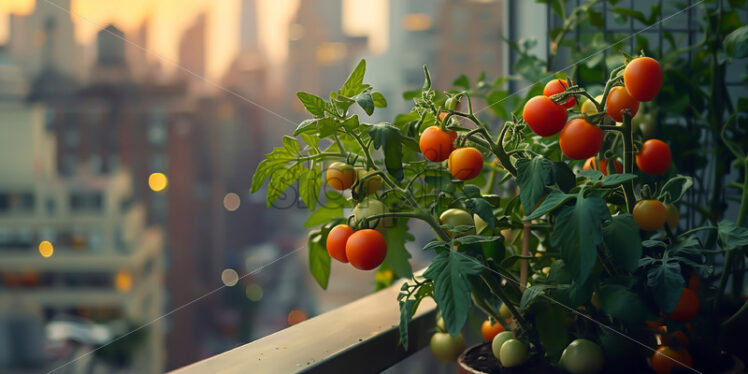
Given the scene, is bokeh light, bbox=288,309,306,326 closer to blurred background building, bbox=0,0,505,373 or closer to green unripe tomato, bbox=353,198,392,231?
blurred background building, bbox=0,0,505,373

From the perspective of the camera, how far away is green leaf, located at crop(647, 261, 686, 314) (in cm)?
37

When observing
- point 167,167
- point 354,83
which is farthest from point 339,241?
point 167,167

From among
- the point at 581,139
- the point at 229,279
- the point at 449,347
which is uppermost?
the point at 581,139

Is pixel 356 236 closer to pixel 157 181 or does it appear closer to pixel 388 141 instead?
pixel 388 141

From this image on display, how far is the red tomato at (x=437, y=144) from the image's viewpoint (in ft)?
1.28

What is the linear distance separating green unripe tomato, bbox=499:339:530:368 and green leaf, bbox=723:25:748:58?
14.1 inches

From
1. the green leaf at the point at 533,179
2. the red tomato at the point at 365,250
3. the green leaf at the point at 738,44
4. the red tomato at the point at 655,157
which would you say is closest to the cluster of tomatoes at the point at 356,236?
the red tomato at the point at 365,250

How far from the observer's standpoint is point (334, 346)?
527 mm

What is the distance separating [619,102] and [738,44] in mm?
257

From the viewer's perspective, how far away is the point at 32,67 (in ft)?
1.96

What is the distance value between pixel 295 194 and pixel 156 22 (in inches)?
8.8

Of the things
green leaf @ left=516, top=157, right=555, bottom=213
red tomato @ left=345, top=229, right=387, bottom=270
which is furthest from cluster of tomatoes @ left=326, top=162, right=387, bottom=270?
green leaf @ left=516, top=157, right=555, bottom=213

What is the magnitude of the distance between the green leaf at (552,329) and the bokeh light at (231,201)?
0.27m

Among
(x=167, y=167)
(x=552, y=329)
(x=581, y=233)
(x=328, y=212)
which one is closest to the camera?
(x=581, y=233)
